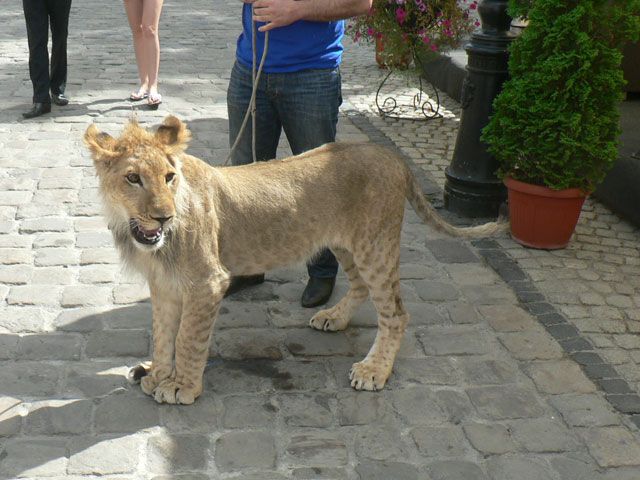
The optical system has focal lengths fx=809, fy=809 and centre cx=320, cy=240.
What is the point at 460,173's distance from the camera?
7.34 m

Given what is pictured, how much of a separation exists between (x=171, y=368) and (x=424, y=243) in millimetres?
2868

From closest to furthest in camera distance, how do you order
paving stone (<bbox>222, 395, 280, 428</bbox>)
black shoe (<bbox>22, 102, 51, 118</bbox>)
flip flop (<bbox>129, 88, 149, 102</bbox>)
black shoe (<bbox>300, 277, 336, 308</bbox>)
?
1. paving stone (<bbox>222, 395, 280, 428</bbox>)
2. black shoe (<bbox>300, 277, 336, 308</bbox>)
3. black shoe (<bbox>22, 102, 51, 118</bbox>)
4. flip flop (<bbox>129, 88, 149, 102</bbox>)

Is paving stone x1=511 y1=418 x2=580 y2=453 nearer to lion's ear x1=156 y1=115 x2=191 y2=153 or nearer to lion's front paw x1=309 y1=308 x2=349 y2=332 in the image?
lion's front paw x1=309 y1=308 x2=349 y2=332

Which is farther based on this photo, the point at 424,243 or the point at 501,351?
the point at 424,243

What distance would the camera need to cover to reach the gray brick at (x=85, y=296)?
542cm

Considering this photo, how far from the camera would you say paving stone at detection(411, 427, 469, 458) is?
4.07 m

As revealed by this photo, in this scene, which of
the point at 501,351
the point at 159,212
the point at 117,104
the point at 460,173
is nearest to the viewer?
the point at 159,212

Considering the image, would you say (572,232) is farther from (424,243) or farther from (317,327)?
(317,327)

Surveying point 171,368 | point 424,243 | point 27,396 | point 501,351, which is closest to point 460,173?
point 424,243

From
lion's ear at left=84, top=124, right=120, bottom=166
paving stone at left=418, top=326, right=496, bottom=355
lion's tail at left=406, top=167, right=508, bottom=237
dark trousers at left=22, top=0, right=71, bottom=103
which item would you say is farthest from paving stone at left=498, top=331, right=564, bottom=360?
dark trousers at left=22, top=0, right=71, bottom=103

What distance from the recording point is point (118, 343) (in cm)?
496

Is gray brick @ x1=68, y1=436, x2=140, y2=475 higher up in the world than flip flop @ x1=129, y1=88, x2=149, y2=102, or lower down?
higher up

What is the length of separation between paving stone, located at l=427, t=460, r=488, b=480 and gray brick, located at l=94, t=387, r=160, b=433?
144cm

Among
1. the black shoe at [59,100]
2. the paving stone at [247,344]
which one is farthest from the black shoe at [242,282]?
A: the black shoe at [59,100]
